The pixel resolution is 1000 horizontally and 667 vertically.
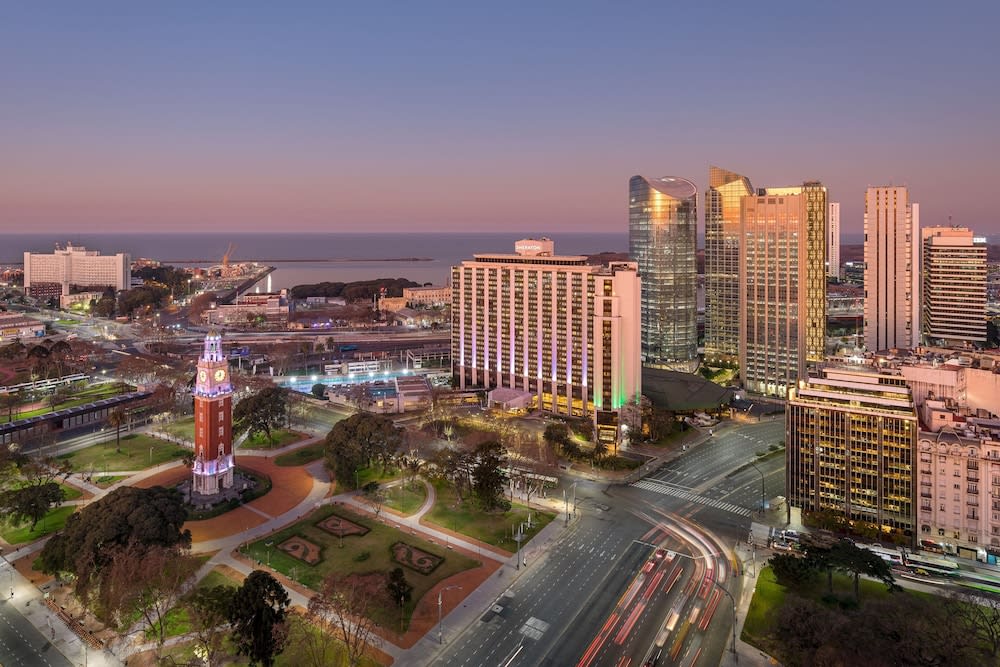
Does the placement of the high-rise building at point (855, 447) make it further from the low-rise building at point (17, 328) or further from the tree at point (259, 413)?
the low-rise building at point (17, 328)

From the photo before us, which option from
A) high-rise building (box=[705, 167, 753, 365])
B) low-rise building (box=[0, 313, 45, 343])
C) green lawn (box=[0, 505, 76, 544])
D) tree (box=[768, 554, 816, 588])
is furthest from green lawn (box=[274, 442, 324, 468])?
low-rise building (box=[0, 313, 45, 343])

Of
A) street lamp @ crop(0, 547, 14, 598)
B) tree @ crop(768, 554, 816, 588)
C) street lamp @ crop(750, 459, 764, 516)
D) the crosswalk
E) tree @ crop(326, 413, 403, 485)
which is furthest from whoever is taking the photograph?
tree @ crop(326, 413, 403, 485)

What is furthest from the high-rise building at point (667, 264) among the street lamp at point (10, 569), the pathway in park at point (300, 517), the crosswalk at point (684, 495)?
the street lamp at point (10, 569)

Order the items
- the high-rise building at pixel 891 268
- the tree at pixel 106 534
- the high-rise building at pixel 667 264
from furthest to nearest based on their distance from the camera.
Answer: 1. the high-rise building at pixel 667 264
2. the high-rise building at pixel 891 268
3. the tree at pixel 106 534

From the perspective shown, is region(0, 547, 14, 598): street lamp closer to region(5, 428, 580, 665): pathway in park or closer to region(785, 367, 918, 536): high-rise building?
region(5, 428, 580, 665): pathway in park

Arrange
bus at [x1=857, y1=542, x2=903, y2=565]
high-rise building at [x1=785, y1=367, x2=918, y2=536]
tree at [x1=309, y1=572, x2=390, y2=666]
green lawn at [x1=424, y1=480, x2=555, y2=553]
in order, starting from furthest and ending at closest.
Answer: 1. green lawn at [x1=424, y1=480, x2=555, y2=553]
2. high-rise building at [x1=785, y1=367, x2=918, y2=536]
3. bus at [x1=857, y1=542, x2=903, y2=565]
4. tree at [x1=309, y1=572, x2=390, y2=666]

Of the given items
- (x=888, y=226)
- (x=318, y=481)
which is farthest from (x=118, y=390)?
(x=888, y=226)

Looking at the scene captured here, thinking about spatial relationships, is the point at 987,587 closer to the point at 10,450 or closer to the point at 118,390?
the point at 10,450
